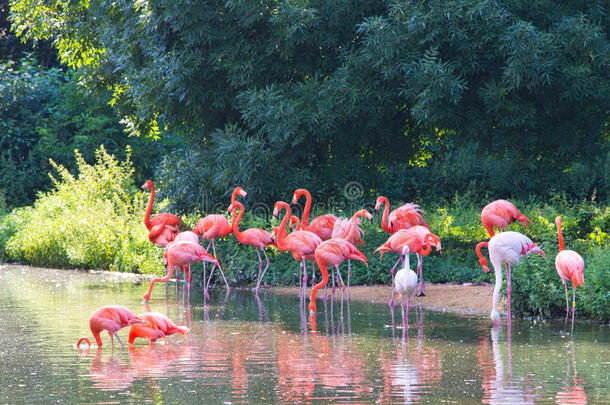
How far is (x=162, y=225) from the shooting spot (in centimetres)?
1257

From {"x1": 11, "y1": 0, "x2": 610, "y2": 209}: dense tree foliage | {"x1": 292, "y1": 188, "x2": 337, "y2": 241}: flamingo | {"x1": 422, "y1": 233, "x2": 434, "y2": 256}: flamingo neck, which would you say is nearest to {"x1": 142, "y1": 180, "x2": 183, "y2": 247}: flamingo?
{"x1": 11, "y1": 0, "x2": 610, "y2": 209}: dense tree foliage

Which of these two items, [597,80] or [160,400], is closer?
[160,400]

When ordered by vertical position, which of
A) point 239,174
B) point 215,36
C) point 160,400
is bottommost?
point 160,400

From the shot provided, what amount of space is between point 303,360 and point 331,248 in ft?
9.89

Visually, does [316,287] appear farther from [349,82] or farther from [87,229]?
[87,229]

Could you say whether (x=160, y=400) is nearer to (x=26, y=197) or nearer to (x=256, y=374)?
(x=256, y=374)

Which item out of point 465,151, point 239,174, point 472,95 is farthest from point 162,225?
point 465,151

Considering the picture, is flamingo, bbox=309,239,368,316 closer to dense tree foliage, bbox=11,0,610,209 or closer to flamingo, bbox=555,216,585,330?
flamingo, bbox=555,216,585,330

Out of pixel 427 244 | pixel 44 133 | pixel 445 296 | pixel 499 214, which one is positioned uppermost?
pixel 44 133

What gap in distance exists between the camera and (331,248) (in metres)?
10.0

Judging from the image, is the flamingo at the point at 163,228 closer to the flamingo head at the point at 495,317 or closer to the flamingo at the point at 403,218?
the flamingo at the point at 403,218

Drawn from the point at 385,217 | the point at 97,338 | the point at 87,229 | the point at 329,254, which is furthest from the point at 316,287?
the point at 87,229

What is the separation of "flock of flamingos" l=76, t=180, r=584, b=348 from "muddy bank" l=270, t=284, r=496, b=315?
0.74ft

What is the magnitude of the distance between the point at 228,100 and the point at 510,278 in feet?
21.9
